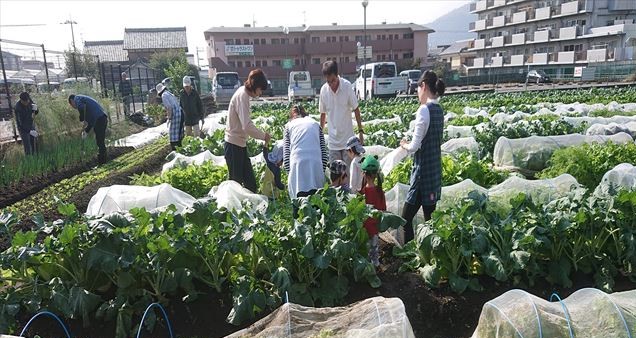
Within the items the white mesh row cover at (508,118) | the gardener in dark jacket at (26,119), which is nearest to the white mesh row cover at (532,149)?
the white mesh row cover at (508,118)

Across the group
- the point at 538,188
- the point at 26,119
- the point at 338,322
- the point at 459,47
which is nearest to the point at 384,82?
the point at 26,119

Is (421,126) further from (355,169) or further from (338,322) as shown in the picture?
(338,322)

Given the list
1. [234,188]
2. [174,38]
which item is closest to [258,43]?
[174,38]

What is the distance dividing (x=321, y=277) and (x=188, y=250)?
1059 millimetres

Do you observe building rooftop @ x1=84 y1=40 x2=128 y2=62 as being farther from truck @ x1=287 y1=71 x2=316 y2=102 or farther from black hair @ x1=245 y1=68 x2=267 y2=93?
black hair @ x1=245 y1=68 x2=267 y2=93

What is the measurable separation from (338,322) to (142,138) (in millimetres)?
13421

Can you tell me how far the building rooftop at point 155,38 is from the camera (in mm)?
49344

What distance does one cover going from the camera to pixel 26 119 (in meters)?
9.61

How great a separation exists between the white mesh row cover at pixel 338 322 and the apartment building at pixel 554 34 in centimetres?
4408

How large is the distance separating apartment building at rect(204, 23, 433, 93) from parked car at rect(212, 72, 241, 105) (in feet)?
78.5

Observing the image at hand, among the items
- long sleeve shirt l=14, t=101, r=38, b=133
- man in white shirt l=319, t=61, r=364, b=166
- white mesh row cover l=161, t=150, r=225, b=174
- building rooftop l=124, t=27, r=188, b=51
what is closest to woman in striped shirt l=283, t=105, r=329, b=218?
man in white shirt l=319, t=61, r=364, b=166

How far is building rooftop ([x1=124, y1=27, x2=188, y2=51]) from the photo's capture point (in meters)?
49.3

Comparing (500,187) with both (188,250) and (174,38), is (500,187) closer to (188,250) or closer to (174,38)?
(188,250)

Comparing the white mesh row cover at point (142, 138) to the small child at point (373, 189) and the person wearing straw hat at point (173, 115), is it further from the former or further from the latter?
the small child at point (373, 189)
